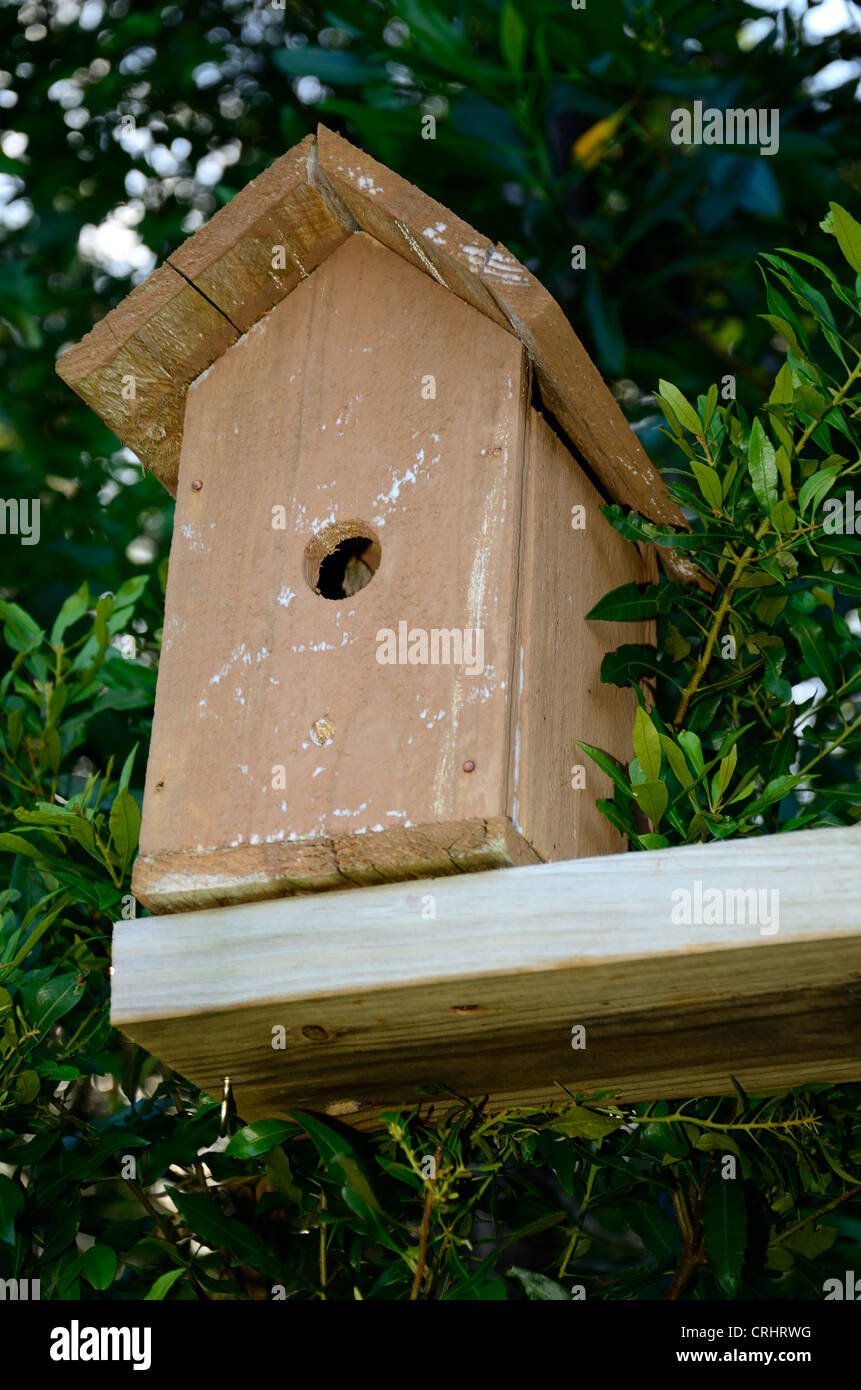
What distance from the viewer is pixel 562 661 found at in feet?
5.62

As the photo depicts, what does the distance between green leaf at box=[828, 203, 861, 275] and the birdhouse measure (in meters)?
0.30

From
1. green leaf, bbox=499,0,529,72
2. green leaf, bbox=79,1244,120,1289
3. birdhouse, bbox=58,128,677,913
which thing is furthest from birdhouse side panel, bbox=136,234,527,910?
green leaf, bbox=499,0,529,72

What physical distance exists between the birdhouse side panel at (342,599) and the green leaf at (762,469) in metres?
0.25

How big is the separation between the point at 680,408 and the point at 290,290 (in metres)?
0.49

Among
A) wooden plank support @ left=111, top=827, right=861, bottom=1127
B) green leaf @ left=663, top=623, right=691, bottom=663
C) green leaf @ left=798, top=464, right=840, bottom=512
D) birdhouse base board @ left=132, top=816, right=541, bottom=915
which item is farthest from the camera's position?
green leaf @ left=663, top=623, right=691, bottom=663

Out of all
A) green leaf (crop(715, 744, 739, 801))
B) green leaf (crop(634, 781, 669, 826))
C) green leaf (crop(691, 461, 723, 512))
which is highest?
green leaf (crop(691, 461, 723, 512))

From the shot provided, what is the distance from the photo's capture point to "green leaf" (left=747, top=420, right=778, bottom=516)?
1697 mm

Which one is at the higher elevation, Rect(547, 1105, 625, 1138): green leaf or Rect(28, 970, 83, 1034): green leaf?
Rect(28, 970, 83, 1034): green leaf

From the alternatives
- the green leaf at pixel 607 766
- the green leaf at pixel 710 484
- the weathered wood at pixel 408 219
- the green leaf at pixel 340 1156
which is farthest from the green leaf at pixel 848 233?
the green leaf at pixel 340 1156

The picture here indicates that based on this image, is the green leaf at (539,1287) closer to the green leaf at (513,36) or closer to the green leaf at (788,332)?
the green leaf at (788,332)

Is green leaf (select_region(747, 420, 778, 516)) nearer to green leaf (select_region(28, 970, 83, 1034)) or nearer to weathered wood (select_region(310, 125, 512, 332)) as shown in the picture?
weathered wood (select_region(310, 125, 512, 332))

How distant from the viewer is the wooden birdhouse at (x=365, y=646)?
148 centimetres

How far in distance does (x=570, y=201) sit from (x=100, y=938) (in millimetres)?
1876
